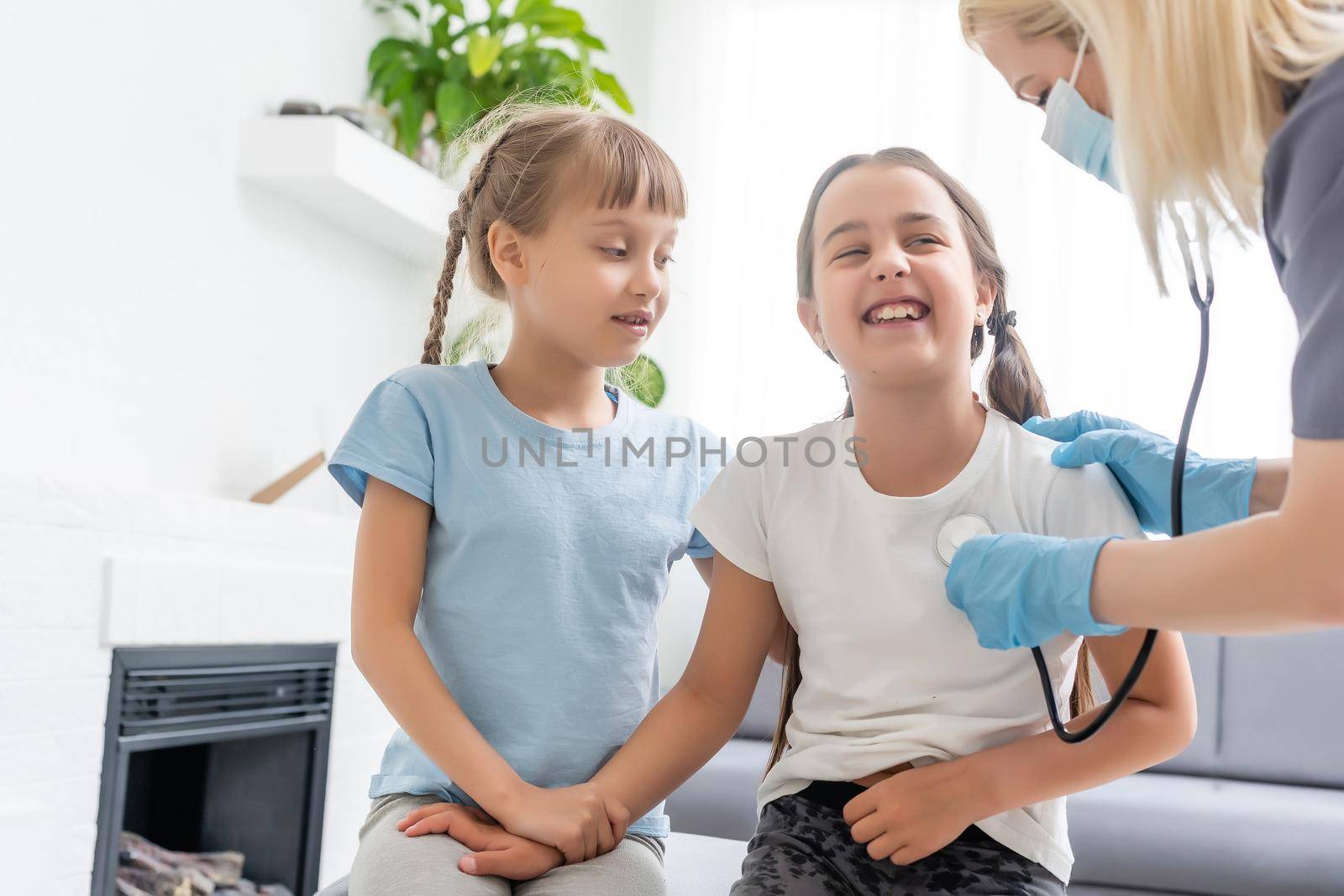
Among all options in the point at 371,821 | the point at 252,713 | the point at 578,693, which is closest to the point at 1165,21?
the point at 578,693

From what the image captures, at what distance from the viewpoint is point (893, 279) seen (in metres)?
1.12

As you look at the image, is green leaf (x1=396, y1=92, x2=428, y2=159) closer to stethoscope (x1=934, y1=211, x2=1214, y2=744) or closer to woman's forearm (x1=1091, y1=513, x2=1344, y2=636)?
stethoscope (x1=934, y1=211, x2=1214, y2=744)

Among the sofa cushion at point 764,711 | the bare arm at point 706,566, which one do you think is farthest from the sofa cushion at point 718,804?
the bare arm at point 706,566

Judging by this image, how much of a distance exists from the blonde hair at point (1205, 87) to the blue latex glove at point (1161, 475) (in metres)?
0.24

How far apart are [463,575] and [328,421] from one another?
171 centimetres

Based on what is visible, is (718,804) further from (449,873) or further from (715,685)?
(449,873)

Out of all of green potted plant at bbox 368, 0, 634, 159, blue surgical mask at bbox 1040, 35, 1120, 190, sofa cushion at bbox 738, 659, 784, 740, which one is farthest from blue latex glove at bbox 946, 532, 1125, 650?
green potted plant at bbox 368, 0, 634, 159

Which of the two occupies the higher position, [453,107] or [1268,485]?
[453,107]

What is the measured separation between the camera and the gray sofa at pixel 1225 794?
6.69 feet

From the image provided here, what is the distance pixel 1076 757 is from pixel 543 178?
82cm

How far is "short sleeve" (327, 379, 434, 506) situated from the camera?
3.75 feet

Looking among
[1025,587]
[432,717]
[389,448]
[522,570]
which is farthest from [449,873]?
[1025,587]

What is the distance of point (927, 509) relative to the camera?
110 cm

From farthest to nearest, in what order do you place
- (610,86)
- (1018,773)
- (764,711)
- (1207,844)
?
(610,86), (764,711), (1207,844), (1018,773)
